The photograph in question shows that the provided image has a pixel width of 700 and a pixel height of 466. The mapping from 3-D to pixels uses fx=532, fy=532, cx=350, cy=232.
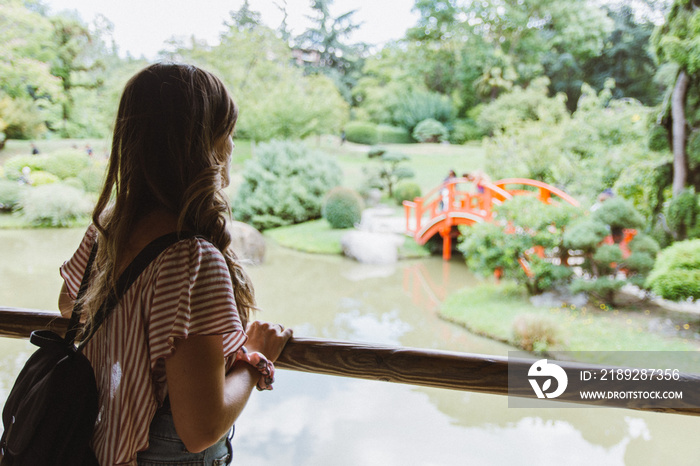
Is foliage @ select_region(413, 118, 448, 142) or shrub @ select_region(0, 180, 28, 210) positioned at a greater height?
foliage @ select_region(413, 118, 448, 142)

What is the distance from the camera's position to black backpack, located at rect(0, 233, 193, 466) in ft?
1.85

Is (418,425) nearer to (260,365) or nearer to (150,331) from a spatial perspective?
(260,365)

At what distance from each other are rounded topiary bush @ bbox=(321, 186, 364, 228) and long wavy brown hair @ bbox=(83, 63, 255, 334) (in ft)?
29.2

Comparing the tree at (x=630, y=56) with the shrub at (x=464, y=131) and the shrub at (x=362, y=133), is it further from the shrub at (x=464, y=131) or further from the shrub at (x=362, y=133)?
the shrub at (x=362, y=133)

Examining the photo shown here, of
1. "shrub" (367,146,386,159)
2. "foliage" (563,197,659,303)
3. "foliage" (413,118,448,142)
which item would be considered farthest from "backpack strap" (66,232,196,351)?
"foliage" (413,118,448,142)

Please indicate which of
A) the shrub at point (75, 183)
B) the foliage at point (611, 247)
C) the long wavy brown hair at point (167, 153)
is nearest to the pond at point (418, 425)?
the foliage at point (611, 247)

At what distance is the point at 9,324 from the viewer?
42.2 inches

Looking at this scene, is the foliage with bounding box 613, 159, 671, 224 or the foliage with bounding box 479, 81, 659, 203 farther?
the foliage with bounding box 479, 81, 659, 203

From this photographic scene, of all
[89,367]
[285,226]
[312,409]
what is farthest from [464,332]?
[285,226]

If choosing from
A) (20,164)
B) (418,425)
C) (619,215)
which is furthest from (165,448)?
(20,164)

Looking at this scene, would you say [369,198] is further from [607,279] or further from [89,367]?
[89,367]

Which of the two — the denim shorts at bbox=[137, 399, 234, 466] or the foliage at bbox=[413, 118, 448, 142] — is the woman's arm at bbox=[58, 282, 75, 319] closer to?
the denim shorts at bbox=[137, 399, 234, 466]

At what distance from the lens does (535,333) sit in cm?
445

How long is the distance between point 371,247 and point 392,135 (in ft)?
28.9
